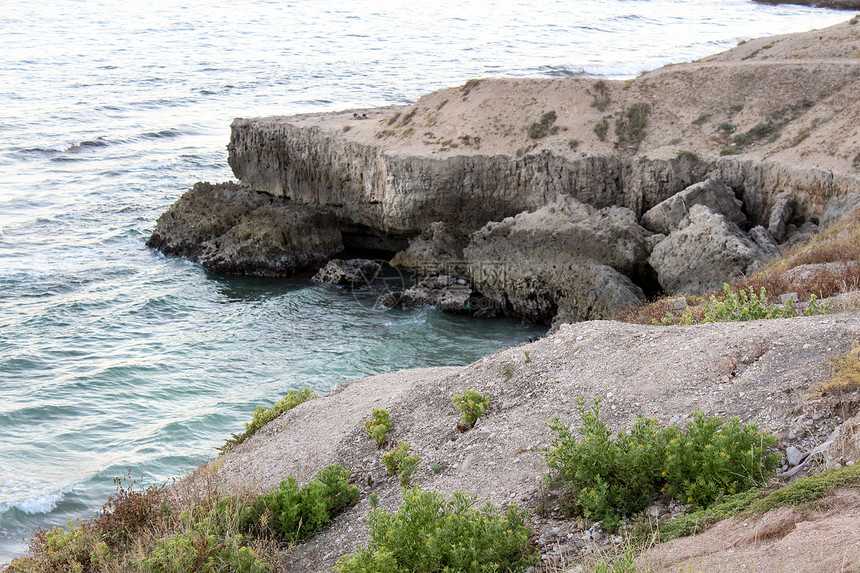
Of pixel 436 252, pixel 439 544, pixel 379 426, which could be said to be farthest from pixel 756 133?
pixel 439 544

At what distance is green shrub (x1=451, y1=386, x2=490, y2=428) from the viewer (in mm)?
11016

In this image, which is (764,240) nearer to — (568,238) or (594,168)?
(568,238)

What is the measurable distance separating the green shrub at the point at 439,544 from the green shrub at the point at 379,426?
375 centimetres

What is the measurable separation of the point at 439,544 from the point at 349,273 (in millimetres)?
20611

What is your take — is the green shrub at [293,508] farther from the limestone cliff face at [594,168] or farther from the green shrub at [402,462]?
the limestone cliff face at [594,168]

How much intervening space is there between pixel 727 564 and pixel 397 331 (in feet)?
59.2

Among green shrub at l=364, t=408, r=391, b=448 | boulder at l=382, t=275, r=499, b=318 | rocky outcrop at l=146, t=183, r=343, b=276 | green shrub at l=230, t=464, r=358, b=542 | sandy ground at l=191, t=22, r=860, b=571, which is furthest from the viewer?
rocky outcrop at l=146, t=183, r=343, b=276

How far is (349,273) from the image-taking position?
27.4 meters

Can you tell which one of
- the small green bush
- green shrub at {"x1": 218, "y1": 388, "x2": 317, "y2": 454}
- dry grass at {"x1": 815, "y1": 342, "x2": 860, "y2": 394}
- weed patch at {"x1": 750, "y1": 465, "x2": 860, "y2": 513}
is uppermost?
the small green bush

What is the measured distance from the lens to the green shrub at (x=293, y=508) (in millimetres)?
9570

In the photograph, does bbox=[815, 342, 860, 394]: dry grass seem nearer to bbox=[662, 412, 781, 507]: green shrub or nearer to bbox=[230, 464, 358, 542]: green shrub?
bbox=[662, 412, 781, 507]: green shrub

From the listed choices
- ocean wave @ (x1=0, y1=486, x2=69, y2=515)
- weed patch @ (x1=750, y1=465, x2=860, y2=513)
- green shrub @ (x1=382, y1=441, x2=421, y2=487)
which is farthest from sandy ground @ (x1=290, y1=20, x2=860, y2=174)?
weed patch @ (x1=750, y1=465, x2=860, y2=513)

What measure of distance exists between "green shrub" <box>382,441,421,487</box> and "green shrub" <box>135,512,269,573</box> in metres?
2.12

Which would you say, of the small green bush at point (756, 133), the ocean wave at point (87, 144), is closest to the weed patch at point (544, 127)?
the small green bush at point (756, 133)
